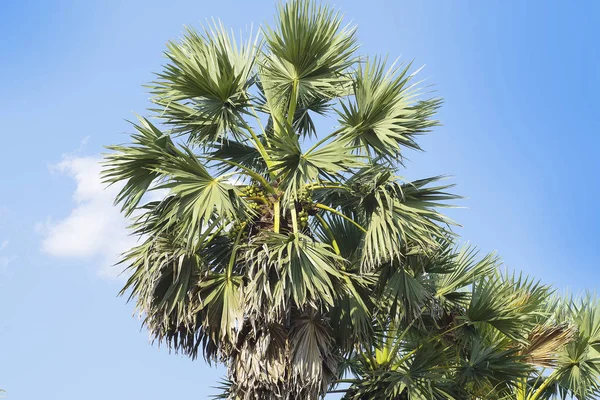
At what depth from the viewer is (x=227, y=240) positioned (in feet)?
32.1

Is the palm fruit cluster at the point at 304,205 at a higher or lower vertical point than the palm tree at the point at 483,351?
higher

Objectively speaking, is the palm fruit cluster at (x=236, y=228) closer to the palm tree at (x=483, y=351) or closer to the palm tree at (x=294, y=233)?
the palm tree at (x=294, y=233)

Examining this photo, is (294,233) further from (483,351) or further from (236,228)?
(483,351)

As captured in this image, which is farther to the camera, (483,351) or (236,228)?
(483,351)

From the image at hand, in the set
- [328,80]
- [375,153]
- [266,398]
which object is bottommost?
[266,398]

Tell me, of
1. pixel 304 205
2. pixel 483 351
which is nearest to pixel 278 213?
pixel 304 205

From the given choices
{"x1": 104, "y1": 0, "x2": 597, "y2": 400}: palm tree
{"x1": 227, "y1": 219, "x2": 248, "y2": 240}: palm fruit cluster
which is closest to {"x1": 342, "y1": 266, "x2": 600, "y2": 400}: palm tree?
{"x1": 104, "y1": 0, "x2": 597, "y2": 400}: palm tree

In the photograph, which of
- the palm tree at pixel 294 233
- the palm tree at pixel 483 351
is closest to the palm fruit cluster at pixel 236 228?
the palm tree at pixel 294 233

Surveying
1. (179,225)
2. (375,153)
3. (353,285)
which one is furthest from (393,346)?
(179,225)

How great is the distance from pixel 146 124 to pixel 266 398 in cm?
338

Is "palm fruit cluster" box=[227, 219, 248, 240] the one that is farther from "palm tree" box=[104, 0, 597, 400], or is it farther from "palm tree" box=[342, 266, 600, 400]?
"palm tree" box=[342, 266, 600, 400]

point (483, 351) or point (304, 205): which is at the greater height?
point (304, 205)

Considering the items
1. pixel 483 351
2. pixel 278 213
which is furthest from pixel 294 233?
pixel 483 351

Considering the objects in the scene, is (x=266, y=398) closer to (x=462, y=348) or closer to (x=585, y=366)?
(x=462, y=348)
